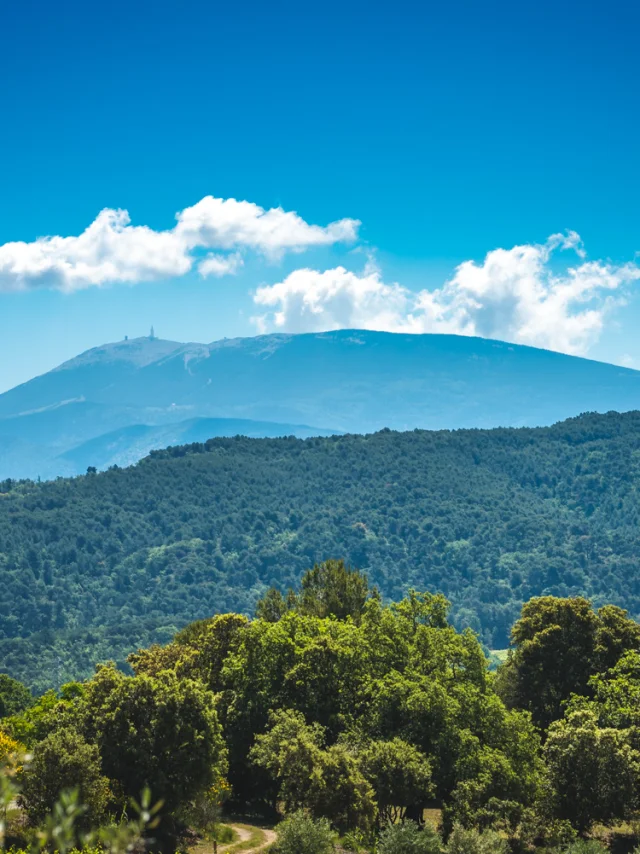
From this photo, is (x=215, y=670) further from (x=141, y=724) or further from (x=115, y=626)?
(x=115, y=626)

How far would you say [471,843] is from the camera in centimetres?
3422

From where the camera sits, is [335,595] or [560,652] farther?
[335,595]

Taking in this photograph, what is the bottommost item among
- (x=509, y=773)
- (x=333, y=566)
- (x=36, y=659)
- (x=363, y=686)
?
(x=36, y=659)

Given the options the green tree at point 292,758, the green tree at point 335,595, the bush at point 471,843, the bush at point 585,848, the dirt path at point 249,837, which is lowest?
the dirt path at point 249,837

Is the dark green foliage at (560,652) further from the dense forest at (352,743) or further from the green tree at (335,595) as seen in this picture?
the green tree at (335,595)

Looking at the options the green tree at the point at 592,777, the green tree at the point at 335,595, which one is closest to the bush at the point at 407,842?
the green tree at the point at 592,777

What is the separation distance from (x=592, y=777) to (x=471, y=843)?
7.99 meters

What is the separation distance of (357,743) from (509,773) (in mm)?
6774

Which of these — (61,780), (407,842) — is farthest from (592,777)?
(61,780)

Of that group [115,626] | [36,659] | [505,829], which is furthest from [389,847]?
[115,626]

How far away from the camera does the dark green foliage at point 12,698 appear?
82031 millimetres

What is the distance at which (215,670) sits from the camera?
171ft

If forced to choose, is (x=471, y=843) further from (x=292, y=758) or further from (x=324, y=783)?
(x=292, y=758)

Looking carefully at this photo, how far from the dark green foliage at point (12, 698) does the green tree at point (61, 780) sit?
163 feet
